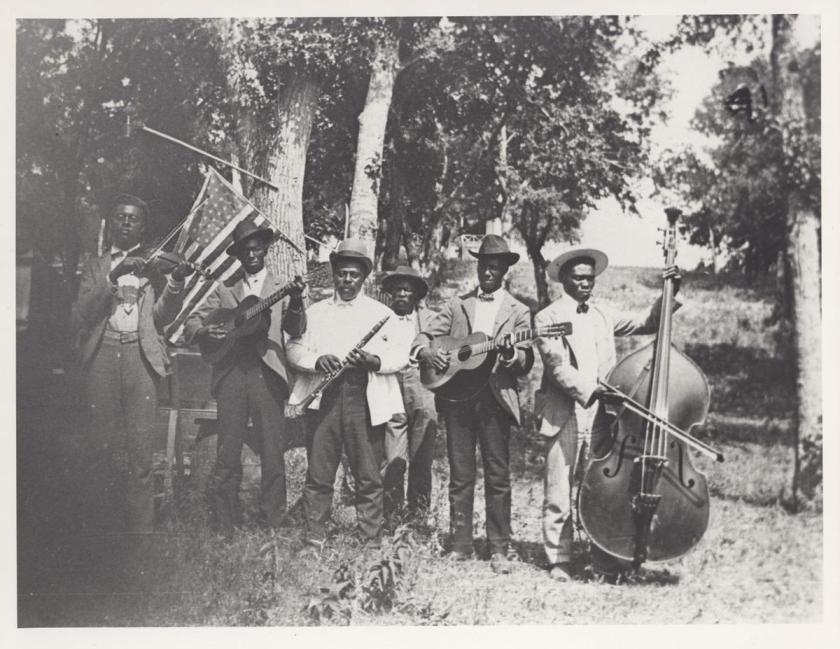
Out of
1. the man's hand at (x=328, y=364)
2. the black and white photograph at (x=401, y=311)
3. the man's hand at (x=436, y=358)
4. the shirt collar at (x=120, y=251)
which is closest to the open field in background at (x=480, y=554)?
the black and white photograph at (x=401, y=311)

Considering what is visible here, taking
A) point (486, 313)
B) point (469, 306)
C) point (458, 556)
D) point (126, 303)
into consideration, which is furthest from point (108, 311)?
point (458, 556)

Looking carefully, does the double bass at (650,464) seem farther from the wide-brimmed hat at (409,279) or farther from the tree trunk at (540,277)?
the wide-brimmed hat at (409,279)

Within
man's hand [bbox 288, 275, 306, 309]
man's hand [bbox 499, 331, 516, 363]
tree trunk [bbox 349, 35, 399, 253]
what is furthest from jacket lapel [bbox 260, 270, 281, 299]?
man's hand [bbox 499, 331, 516, 363]

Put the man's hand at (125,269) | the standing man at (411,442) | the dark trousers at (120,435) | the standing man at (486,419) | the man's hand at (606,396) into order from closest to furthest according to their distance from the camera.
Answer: the man's hand at (606,396), the standing man at (486,419), the standing man at (411,442), the dark trousers at (120,435), the man's hand at (125,269)

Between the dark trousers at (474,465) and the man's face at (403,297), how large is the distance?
87cm

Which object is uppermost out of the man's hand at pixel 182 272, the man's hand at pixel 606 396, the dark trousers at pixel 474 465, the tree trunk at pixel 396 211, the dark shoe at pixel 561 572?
the tree trunk at pixel 396 211

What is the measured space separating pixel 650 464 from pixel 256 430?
123 inches

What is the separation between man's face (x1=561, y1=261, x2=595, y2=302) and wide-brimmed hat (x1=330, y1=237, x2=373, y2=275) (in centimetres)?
160

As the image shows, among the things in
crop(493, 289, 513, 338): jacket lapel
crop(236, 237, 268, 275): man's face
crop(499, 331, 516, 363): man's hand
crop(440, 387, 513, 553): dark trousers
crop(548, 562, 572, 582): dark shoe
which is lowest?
crop(548, 562, 572, 582): dark shoe

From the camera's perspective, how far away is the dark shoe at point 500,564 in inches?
298

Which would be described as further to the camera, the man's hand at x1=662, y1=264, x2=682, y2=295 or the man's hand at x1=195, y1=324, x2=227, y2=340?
the man's hand at x1=195, y1=324, x2=227, y2=340

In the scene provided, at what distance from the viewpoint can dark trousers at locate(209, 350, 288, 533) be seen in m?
7.78

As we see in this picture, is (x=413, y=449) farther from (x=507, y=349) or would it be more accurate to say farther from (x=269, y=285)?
(x=269, y=285)

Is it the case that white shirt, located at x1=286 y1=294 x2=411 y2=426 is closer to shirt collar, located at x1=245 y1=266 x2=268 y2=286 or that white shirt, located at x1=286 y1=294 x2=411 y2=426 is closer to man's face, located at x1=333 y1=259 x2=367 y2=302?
man's face, located at x1=333 y1=259 x2=367 y2=302
